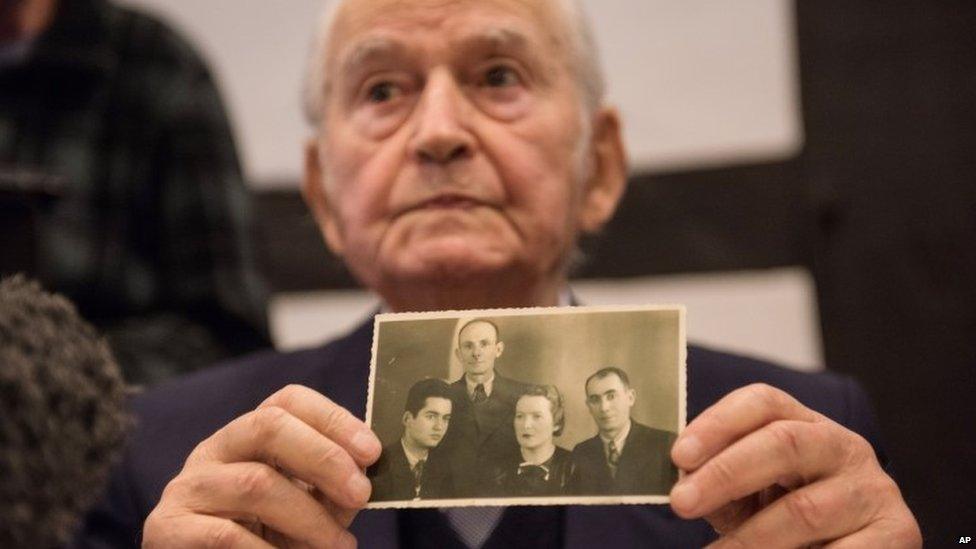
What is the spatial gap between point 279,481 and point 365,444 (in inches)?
3.2

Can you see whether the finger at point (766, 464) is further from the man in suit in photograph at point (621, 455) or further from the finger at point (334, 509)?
the finger at point (334, 509)

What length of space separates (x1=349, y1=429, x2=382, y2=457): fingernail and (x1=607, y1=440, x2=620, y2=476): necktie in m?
0.19

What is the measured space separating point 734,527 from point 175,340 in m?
0.91

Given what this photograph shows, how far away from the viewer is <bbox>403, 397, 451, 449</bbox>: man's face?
3.07 feet

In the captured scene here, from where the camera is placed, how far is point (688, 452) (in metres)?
0.89

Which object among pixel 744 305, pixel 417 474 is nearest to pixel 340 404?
pixel 417 474

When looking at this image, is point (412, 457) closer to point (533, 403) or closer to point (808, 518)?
point (533, 403)

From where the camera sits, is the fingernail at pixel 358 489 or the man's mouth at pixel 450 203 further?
the man's mouth at pixel 450 203

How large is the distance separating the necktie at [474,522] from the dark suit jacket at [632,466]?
1.17 ft

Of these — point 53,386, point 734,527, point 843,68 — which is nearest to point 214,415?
point 734,527

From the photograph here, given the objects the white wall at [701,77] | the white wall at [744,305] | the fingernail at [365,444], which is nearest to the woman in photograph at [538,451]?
the fingernail at [365,444]

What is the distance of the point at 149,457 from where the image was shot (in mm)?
1313

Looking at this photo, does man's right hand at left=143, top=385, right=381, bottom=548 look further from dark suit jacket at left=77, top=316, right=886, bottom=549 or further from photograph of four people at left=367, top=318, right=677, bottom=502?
dark suit jacket at left=77, top=316, right=886, bottom=549

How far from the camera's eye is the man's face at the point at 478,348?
958 millimetres
